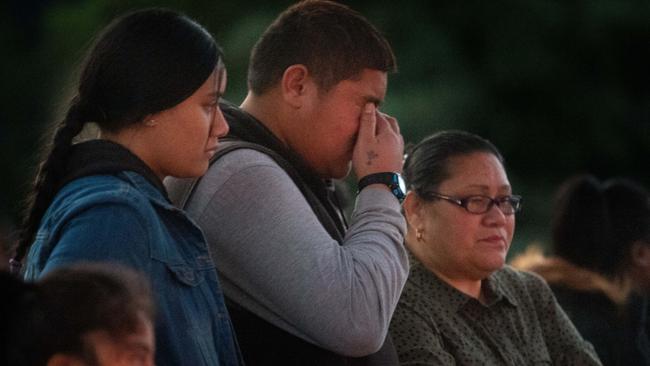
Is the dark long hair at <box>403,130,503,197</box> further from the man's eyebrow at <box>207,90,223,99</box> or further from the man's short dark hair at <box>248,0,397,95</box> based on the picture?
the man's eyebrow at <box>207,90,223,99</box>

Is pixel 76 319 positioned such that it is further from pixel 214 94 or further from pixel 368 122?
pixel 368 122

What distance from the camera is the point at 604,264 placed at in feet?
17.7

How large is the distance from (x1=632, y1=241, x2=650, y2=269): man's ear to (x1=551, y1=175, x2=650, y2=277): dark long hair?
2 centimetres

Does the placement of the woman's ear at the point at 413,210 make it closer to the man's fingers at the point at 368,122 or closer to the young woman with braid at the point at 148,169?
the man's fingers at the point at 368,122

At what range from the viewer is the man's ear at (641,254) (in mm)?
5453

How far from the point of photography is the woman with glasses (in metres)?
4.01

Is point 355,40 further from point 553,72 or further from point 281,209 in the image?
point 553,72

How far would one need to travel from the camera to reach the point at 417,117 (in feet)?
37.9

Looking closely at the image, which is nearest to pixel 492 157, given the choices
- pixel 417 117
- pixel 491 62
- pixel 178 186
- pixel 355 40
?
pixel 355 40

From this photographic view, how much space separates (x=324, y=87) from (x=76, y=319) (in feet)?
4.00

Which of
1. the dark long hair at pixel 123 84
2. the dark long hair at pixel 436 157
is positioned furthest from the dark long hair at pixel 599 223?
the dark long hair at pixel 123 84

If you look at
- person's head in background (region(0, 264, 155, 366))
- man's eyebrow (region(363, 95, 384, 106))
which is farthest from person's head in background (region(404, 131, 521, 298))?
person's head in background (region(0, 264, 155, 366))

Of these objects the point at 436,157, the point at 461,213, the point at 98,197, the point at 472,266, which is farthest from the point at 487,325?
the point at 98,197

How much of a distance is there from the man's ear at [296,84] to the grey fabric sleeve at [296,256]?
0.88ft
